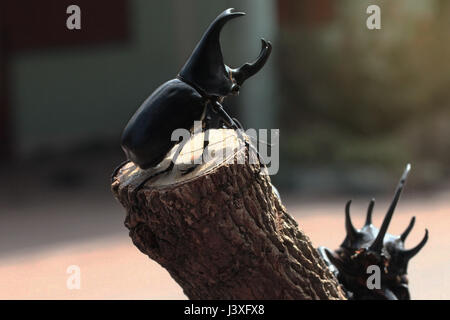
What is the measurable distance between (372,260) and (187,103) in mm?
902

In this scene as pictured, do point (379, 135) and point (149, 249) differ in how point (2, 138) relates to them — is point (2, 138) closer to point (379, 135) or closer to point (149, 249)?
point (379, 135)

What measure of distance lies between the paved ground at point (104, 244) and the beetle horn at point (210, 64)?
102 inches

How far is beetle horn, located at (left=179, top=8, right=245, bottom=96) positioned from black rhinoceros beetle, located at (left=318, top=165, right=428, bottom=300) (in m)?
0.69

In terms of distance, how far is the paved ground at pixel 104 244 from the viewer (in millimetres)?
5149

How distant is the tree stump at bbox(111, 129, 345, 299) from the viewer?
2.30 m

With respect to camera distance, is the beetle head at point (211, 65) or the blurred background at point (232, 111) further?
the blurred background at point (232, 111)

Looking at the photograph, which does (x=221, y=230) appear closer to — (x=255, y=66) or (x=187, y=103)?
(x=187, y=103)

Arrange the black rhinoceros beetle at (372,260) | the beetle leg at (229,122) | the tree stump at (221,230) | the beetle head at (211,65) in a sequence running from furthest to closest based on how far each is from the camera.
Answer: the black rhinoceros beetle at (372,260), the beetle head at (211,65), the beetle leg at (229,122), the tree stump at (221,230)

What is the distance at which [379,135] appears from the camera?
9.10 metres

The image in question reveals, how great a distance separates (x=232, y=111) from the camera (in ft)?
33.7

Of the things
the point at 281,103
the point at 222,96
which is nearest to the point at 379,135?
the point at 281,103

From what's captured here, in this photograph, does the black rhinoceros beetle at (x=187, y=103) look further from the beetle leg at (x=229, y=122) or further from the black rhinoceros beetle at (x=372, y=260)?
the black rhinoceros beetle at (x=372, y=260)

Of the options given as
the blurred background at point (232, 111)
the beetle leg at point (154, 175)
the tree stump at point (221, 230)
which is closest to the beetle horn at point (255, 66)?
the tree stump at point (221, 230)

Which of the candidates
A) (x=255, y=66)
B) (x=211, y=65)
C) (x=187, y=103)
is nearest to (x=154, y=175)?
(x=187, y=103)
